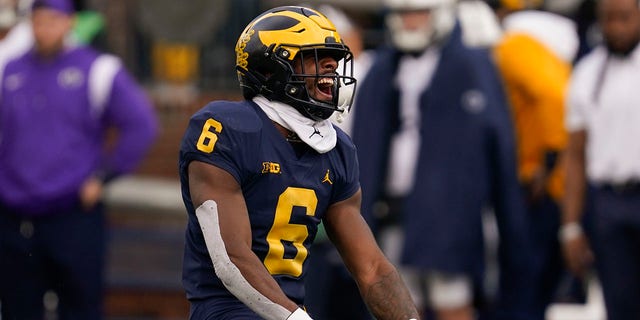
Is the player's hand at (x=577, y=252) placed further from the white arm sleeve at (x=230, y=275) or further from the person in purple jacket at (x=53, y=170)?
the white arm sleeve at (x=230, y=275)

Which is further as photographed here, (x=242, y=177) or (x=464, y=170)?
(x=464, y=170)

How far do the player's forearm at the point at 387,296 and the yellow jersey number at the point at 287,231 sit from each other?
0.28 meters

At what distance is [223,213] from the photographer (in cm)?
554

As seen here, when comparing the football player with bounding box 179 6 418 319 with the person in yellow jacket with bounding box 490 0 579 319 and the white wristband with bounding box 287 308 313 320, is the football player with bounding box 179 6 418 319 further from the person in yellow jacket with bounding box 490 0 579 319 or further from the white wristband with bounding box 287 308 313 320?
the person in yellow jacket with bounding box 490 0 579 319

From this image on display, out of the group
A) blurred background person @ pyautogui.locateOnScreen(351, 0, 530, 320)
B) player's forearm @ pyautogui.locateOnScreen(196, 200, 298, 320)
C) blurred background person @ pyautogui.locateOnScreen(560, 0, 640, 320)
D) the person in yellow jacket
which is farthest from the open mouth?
the person in yellow jacket

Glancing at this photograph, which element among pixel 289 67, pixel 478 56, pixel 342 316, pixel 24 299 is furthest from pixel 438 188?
pixel 289 67

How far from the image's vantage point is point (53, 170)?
9.11 m

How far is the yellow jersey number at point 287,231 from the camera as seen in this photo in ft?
18.9

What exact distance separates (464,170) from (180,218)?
4.50m

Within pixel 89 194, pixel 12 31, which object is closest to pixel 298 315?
pixel 89 194

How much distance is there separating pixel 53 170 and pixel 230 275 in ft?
12.4

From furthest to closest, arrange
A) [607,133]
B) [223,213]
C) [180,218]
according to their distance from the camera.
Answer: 1. [180,218]
2. [607,133]
3. [223,213]

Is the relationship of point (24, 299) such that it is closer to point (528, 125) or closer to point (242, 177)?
point (528, 125)

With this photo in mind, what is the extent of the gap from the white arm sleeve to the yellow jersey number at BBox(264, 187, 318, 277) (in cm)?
25
